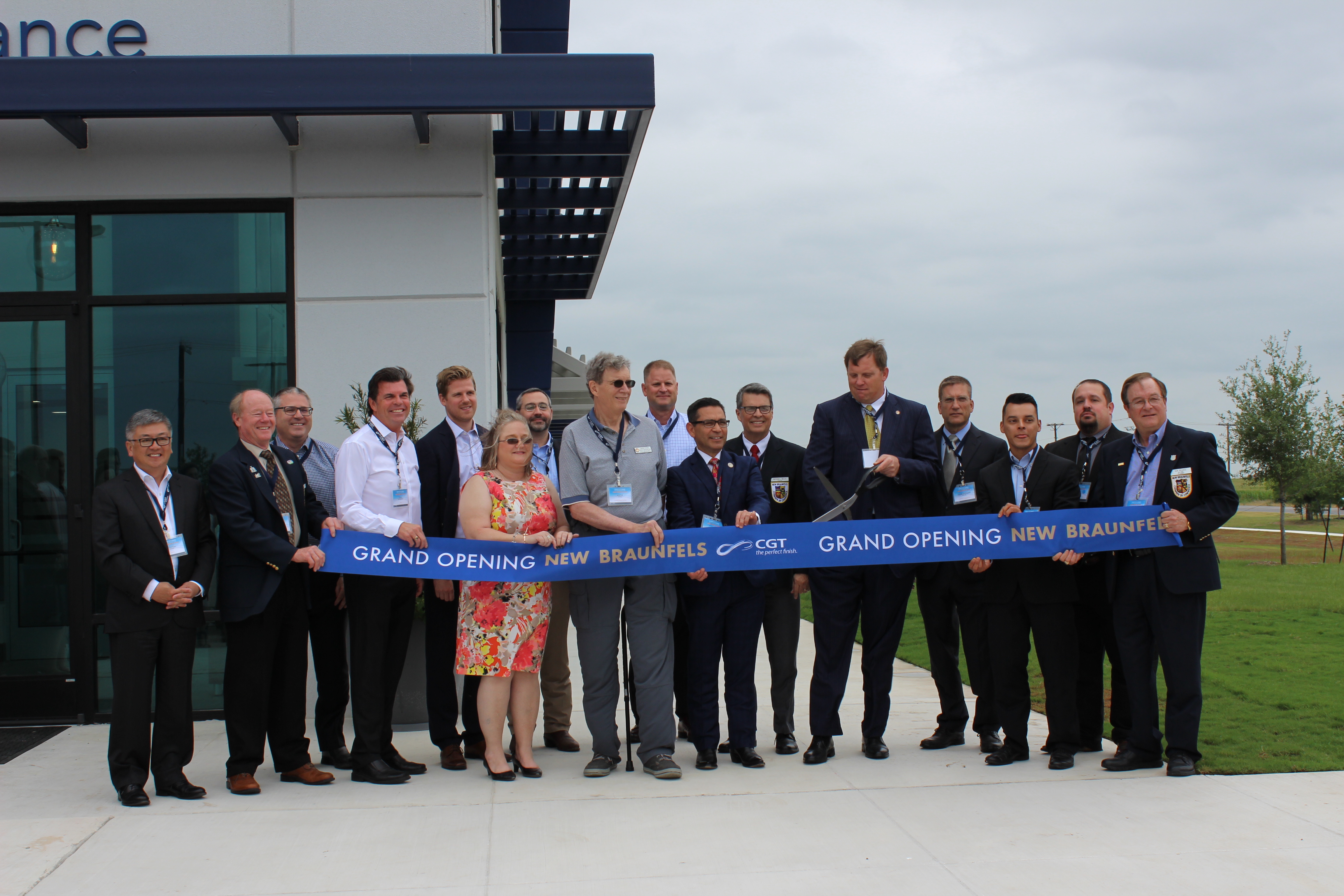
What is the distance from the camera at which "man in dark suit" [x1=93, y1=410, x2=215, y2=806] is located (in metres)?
4.65

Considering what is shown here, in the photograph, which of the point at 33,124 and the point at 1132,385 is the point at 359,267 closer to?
the point at 33,124

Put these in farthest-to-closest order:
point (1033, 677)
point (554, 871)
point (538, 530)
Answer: point (1033, 677) → point (538, 530) → point (554, 871)

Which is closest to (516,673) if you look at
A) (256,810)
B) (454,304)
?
(256,810)

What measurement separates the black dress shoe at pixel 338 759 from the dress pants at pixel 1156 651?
402 centimetres

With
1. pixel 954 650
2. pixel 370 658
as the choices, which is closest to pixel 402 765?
pixel 370 658

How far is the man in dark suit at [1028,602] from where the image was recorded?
518cm

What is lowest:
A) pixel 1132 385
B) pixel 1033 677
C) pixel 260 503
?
pixel 1033 677

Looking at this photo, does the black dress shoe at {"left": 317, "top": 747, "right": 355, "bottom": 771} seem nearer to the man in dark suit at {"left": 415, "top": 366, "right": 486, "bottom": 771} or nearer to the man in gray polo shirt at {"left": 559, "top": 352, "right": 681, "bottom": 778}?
the man in dark suit at {"left": 415, "top": 366, "right": 486, "bottom": 771}

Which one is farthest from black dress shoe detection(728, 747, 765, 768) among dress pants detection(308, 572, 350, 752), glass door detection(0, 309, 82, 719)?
glass door detection(0, 309, 82, 719)

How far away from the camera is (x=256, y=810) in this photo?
181 inches

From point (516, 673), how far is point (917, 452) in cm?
235

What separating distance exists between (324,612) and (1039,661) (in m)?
3.71

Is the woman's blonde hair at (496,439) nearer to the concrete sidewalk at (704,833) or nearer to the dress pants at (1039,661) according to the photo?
the concrete sidewalk at (704,833)

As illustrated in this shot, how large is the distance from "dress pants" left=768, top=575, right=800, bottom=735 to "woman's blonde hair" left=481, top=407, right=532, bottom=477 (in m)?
1.52
